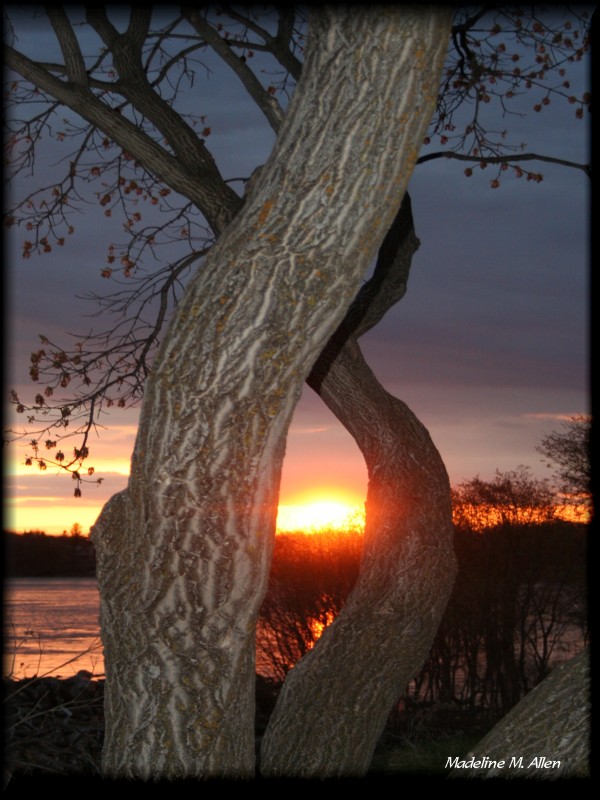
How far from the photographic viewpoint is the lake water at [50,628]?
20.1 ft

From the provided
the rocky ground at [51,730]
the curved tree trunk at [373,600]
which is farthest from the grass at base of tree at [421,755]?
the curved tree trunk at [373,600]

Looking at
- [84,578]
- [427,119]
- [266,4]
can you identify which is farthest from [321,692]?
[84,578]

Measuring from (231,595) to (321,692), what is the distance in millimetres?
2057

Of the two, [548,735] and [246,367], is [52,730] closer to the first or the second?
[548,735]

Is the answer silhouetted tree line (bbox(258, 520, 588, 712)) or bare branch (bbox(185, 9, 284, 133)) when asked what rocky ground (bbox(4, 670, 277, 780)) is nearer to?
silhouetted tree line (bbox(258, 520, 588, 712))

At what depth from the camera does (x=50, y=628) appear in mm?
11852

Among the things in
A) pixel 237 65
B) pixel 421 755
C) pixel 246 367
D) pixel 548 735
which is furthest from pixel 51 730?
pixel 237 65

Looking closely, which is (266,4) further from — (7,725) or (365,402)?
(7,725)

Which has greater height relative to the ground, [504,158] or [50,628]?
[504,158]

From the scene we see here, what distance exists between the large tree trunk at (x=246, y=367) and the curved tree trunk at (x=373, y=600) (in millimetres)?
1739

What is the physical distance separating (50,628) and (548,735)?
969cm

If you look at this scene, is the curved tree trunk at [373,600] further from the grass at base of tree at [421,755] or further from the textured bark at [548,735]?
the grass at base of tree at [421,755]

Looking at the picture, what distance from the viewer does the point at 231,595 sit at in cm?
318

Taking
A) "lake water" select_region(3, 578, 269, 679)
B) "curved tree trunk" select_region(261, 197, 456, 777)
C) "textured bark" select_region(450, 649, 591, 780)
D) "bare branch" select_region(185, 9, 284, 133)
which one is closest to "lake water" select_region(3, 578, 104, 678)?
"lake water" select_region(3, 578, 269, 679)
